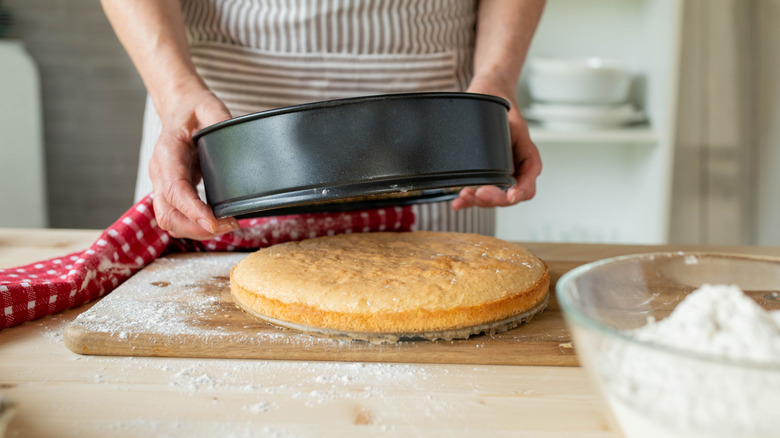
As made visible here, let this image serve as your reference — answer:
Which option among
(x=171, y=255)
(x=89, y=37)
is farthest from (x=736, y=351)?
(x=89, y=37)

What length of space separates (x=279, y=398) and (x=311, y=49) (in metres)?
0.87

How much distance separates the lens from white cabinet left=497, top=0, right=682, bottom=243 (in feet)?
6.98

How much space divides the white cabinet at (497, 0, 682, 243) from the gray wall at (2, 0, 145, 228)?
6.70ft

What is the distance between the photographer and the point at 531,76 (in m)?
2.12

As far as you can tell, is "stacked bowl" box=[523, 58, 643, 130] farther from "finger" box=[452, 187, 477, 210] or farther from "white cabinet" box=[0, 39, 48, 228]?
"white cabinet" box=[0, 39, 48, 228]

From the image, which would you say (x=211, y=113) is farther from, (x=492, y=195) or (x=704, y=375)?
(x=704, y=375)

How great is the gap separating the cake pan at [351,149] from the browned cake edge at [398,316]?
0.13 meters

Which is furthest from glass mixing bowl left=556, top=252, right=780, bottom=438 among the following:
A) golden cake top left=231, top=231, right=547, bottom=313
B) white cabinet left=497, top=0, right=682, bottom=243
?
white cabinet left=497, top=0, right=682, bottom=243

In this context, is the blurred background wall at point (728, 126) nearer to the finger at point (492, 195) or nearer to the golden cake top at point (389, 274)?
the finger at point (492, 195)

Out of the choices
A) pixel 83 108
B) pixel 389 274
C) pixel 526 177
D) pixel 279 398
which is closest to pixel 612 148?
pixel 526 177

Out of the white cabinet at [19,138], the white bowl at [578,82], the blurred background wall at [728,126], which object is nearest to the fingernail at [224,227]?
the white bowl at [578,82]

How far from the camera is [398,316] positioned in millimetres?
751

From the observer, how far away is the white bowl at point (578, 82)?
2.01m

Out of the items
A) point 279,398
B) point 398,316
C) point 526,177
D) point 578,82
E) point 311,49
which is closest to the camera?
point 279,398
